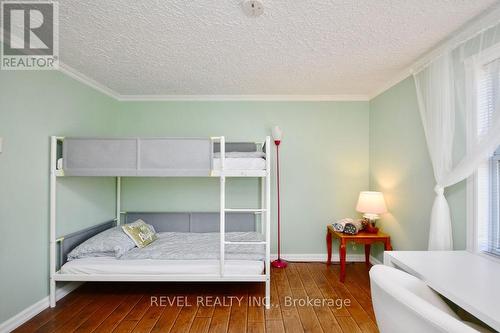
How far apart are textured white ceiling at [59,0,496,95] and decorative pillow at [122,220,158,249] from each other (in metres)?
1.72

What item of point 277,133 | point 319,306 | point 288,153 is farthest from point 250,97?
point 319,306

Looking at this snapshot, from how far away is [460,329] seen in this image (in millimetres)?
853

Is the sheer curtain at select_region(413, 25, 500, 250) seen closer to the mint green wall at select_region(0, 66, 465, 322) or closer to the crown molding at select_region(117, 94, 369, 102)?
the mint green wall at select_region(0, 66, 465, 322)

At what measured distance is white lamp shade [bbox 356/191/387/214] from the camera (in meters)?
2.92

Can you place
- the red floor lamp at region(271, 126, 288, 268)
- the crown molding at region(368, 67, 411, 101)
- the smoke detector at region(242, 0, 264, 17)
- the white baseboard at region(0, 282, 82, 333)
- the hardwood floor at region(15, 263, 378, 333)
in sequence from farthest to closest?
1. the red floor lamp at region(271, 126, 288, 268)
2. the crown molding at region(368, 67, 411, 101)
3. the hardwood floor at region(15, 263, 378, 333)
4. the white baseboard at region(0, 282, 82, 333)
5. the smoke detector at region(242, 0, 264, 17)

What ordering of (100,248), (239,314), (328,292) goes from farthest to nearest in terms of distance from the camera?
(328,292), (100,248), (239,314)

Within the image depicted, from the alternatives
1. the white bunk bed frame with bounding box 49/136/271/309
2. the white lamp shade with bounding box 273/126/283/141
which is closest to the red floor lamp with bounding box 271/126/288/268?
the white lamp shade with bounding box 273/126/283/141

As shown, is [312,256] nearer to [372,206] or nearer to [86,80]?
[372,206]

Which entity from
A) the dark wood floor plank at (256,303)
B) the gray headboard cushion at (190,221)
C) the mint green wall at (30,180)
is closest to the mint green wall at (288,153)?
the gray headboard cushion at (190,221)

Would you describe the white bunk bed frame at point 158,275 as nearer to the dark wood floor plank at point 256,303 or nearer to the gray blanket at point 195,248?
the dark wood floor plank at point 256,303

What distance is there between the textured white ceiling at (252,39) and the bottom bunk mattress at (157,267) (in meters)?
1.94

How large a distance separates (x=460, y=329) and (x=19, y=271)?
9.57 feet

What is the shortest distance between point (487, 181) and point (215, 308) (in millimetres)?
2432

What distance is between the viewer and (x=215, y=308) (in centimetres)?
236
